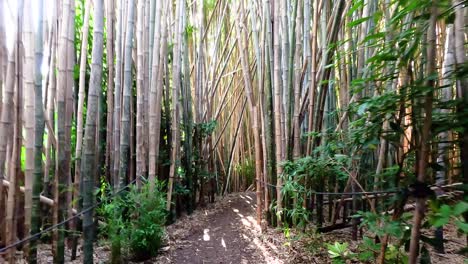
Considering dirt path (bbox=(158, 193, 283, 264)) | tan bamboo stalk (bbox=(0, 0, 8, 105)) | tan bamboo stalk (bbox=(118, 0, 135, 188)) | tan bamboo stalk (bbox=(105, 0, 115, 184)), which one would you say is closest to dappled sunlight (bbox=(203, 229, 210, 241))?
dirt path (bbox=(158, 193, 283, 264))

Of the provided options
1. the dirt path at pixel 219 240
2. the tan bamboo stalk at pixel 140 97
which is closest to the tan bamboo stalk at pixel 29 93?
the tan bamboo stalk at pixel 140 97

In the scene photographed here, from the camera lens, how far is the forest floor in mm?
2391

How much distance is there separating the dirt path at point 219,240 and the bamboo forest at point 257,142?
0.02m

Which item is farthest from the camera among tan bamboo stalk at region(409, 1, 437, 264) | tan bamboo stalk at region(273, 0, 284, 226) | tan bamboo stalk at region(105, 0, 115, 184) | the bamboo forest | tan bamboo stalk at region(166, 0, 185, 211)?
tan bamboo stalk at region(166, 0, 185, 211)

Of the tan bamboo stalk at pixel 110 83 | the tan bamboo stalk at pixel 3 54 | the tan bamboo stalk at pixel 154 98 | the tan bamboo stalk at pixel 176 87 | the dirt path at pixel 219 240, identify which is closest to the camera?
the tan bamboo stalk at pixel 3 54

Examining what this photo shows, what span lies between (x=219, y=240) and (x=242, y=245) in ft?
1.02

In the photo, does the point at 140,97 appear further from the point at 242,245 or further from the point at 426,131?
the point at 426,131

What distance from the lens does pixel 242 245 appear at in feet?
9.41

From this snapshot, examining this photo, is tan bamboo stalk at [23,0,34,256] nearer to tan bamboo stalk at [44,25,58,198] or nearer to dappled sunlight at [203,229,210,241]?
tan bamboo stalk at [44,25,58,198]

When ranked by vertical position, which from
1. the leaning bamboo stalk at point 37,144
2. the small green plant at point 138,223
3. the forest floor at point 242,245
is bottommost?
the forest floor at point 242,245

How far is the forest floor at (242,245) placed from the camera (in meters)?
2.39

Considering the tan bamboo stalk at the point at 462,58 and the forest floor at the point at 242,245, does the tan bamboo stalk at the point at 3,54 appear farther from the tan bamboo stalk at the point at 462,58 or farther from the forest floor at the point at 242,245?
the tan bamboo stalk at the point at 462,58

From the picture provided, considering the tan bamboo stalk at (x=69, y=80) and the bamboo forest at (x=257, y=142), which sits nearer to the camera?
the bamboo forest at (x=257, y=142)

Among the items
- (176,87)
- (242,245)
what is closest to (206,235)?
(242,245)
